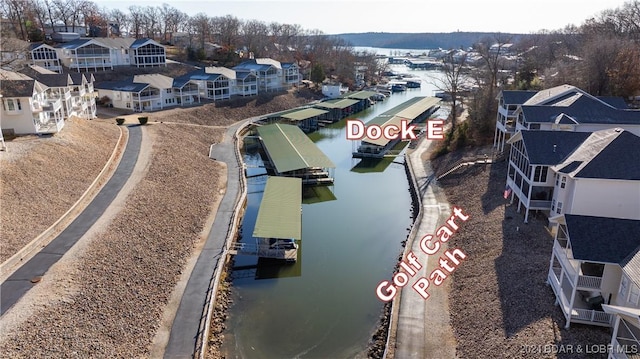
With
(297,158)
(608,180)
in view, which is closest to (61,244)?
(297,158)

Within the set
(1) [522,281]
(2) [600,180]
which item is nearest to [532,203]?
(2) [600,180]

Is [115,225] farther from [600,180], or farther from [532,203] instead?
[600,180]

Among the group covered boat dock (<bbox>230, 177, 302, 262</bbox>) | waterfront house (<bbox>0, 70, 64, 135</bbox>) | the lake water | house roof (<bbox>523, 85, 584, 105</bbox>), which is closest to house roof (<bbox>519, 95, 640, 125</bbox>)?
house roof (<bbox>523, 85, 584, 105</bbox>)

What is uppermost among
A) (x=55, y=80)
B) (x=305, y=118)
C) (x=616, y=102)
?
(x=55, y=80)

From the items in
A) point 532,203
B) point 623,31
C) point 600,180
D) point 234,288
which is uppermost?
point 623,31

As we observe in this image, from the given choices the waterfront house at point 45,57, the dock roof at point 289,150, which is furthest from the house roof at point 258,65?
the waterfront house at point 45,57

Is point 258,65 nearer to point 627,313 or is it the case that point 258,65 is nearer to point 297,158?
point 297,158
